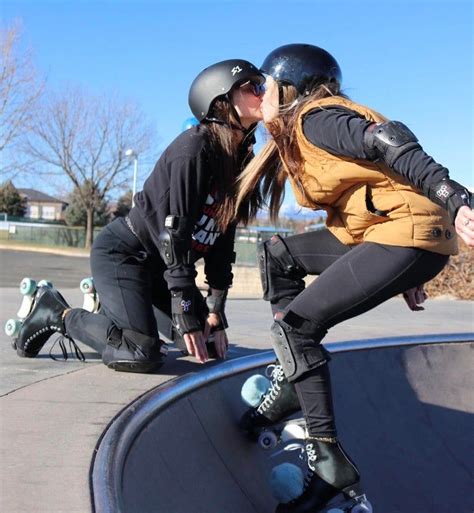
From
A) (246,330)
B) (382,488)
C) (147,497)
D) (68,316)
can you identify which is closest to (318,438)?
(147,497)

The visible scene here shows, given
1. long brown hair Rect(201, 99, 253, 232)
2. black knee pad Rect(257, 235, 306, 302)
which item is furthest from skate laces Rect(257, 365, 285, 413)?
long brown hair Rect(201, 99, 253, 232)

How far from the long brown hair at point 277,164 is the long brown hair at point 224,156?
3.0 inches

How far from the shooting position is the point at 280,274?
3.20 metres

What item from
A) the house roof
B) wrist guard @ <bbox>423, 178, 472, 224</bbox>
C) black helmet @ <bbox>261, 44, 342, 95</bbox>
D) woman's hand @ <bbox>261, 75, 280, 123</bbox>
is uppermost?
the house roof

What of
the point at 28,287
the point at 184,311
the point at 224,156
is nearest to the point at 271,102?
the point at 224,156

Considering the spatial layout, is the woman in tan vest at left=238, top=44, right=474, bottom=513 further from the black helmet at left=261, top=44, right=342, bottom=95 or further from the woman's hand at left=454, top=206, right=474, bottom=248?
the woman's hand at left=454, top=206, right=474, bottom=248

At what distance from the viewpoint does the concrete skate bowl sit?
228 cm

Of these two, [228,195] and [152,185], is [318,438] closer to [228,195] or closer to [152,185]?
[228,195]

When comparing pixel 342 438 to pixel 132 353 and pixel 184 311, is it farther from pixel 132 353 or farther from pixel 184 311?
pixel 132 353

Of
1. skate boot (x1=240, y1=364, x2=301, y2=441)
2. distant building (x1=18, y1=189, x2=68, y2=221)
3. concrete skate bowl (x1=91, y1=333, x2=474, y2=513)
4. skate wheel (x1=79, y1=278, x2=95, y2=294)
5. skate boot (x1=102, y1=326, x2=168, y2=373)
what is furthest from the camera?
distant building (x1=18, y1=189, x2=68, y2=221)

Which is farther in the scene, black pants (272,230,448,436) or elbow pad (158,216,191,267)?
elbow pad (158,216,191,267)

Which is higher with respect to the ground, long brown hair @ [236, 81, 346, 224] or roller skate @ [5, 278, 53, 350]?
long brown hair @ [236, 81, 346, 224]

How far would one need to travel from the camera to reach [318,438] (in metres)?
2.50

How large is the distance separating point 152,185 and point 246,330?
2068 millimetres
